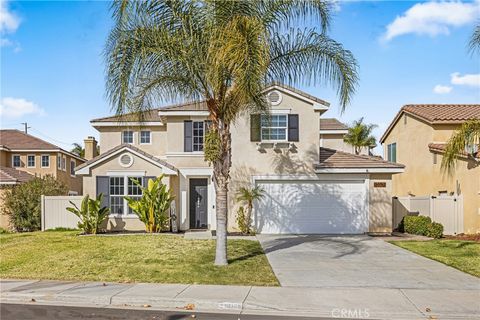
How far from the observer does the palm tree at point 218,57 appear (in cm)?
983

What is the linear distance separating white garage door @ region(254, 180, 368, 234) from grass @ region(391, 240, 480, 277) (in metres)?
2.84

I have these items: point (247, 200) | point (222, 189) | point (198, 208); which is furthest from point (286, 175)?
point (222, 189)

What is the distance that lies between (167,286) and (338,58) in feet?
23.8

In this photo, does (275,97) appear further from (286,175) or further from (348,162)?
(348,162)

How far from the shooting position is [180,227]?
61.9 feet

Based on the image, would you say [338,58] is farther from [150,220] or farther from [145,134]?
[145,134]

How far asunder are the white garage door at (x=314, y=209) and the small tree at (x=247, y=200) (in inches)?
12.7

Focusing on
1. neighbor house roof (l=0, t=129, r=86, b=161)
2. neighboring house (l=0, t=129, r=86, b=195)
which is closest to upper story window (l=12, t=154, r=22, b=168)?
neighboring house (l=0, t=129, r=86, b=195)

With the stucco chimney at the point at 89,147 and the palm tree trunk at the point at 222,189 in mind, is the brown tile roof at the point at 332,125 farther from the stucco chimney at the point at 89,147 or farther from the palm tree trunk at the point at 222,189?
the palm tree trunk at the point at 222,189

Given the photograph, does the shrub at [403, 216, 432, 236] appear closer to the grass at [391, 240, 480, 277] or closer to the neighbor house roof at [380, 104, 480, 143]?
the grass at [391, 240, 480, 277]

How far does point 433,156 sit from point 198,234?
13145mm

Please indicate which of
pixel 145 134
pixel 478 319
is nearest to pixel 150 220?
pixel 145 134

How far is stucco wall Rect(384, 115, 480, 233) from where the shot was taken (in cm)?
1895

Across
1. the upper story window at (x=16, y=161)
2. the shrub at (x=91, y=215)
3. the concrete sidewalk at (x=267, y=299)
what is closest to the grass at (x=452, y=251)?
the concrete sidewalk at (x=267, y=299)
